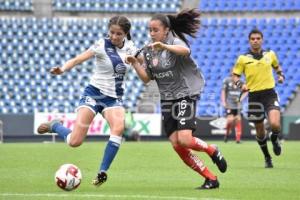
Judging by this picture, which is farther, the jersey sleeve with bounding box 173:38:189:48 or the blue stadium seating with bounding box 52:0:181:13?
the blue stadium seating with bounding box 52:0:181:13

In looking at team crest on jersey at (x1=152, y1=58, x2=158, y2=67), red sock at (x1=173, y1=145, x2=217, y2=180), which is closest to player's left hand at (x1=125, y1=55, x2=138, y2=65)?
team crest on jersey at (x1=152, y1=58, x2=158, y2=67)

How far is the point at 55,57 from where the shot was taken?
3073 centimetres

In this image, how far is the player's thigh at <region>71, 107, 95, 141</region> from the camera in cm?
982

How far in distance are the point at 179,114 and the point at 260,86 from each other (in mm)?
4342

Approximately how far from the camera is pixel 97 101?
32.7 ft

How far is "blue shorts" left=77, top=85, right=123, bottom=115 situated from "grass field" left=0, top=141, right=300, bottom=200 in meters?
1.02

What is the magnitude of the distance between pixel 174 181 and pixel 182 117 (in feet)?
4.91

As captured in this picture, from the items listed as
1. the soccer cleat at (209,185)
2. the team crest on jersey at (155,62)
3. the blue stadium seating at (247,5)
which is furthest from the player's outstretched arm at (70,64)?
the blue stadium seating at (247,5)

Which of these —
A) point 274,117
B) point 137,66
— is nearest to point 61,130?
point 137,66

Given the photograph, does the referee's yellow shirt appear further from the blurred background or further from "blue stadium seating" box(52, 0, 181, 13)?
"blue stadium seating" box(52, 0, 181, 13)

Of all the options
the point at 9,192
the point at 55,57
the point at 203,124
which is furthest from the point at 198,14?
the point at 55,57

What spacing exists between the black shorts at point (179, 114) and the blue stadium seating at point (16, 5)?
23.5 m

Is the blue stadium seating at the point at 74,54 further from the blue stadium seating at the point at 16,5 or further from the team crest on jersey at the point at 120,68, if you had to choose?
the team crest on jersey at the point at 120,68

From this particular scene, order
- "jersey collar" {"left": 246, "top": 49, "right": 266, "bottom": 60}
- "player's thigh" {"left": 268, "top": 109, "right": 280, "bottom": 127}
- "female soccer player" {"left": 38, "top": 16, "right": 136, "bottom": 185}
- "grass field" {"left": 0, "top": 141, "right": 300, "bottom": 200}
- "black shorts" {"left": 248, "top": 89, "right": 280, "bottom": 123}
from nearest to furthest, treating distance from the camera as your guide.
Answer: "grass field" {"left": 0, "top": 141, "right": 300, "bottom": 200} → "female soccer player" {"left": 38, "top": 16, "right": 136, "bottom": 185} → "player's thigh" {"left": 268, "top": 109, "right": 280, "bottom": 127} → "black shorts" {"left": 248, "top": 89, "right": 280, "bottom": 123} → "jersey collar" {"left": 246, "top": 49, "right": 266, "bottom": 60}
